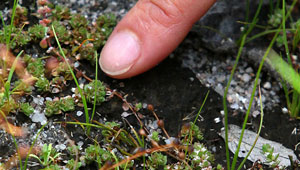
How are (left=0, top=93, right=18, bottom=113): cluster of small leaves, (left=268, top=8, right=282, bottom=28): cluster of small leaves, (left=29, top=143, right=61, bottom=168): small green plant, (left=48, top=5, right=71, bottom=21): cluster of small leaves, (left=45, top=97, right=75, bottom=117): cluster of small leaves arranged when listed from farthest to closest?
1. (left=268, top=8, right=282, bottom=28): cluster of small leaves
2. (left=48, top=5, right=71, bottom=21): cluster of small leaves
3. (left=45, top=97, right=75, bottom=117): cluster of small leaves
4. (left=0, top=93, right=18, bottom=113): cluster of small leaves
5. (left=29, top=143, right=61, bottom=168): small green plant

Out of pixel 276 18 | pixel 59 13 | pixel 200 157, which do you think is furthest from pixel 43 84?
pixel 276 18

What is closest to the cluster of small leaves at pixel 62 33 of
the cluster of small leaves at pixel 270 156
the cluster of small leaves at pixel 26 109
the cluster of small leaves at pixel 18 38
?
the cluster of small leaves at pixel 18 38

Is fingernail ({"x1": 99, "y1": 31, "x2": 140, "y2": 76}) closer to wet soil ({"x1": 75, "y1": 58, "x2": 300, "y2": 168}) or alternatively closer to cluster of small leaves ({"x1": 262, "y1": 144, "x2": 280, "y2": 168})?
wet soil ({"x1": 75, "y1": 58, "x2": 300, "y2": 168})

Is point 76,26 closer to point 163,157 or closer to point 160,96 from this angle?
point 160,96

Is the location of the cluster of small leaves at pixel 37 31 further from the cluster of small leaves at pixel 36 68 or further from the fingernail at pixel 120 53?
the fingernail at pixel 120 53

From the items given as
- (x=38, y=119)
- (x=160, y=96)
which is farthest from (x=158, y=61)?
(x=38, y=119)

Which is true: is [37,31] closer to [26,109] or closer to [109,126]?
[26,109]

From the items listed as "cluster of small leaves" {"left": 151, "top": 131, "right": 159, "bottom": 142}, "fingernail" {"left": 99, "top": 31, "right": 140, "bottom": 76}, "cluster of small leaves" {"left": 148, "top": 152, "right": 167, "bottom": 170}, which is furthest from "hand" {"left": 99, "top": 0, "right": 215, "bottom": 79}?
"cluster of small leaves" {"left": 148, "top": 152, "right": 167, "bottom": 170}
